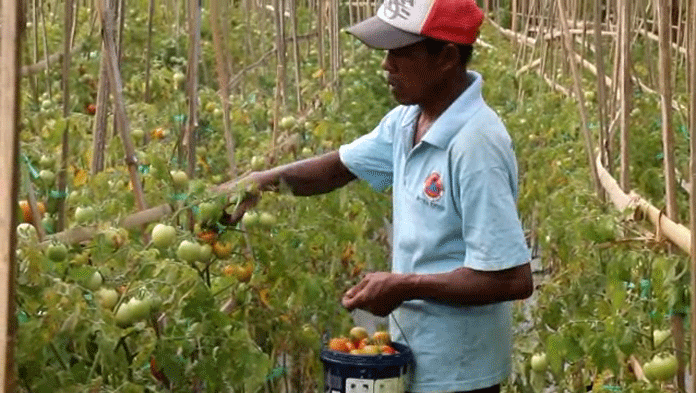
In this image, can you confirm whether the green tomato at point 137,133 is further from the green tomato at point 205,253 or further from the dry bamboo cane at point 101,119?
the green tomato at point 205,253

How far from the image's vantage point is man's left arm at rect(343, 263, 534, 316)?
6.55 ft

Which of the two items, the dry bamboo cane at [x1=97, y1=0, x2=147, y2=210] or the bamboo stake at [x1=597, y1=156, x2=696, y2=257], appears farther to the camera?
the bamboo stake at [x1=597, y1=156, x2=696, y2=257]

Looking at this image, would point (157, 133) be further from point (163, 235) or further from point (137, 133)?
point (163, 235)

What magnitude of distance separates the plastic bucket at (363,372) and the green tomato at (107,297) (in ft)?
1.14

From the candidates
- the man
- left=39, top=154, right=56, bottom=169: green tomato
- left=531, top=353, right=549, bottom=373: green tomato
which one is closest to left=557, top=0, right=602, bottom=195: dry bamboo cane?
left=531, top=353, right=549, bottom=373: green tomato

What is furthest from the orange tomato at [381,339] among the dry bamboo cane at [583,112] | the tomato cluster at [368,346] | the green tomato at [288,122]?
the green tomato at [288,122]

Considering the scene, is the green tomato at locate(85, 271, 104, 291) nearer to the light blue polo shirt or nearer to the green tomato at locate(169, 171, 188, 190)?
the green tomato at locate(169, 171, 188, 190)

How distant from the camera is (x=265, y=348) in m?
2.73

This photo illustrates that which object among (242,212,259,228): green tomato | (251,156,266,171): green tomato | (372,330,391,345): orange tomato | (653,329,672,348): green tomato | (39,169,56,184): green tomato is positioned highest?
(39,169,56,184): green tomato

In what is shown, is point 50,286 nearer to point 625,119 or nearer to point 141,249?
point 141,249

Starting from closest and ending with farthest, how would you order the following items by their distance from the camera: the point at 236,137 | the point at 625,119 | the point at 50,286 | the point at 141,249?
the point at 50,286 < the point at 141,249 < the point at 625,119 < the point at 236,137

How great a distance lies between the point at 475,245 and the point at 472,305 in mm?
112

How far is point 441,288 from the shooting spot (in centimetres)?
201

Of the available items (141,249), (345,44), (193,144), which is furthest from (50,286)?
(345,44)
